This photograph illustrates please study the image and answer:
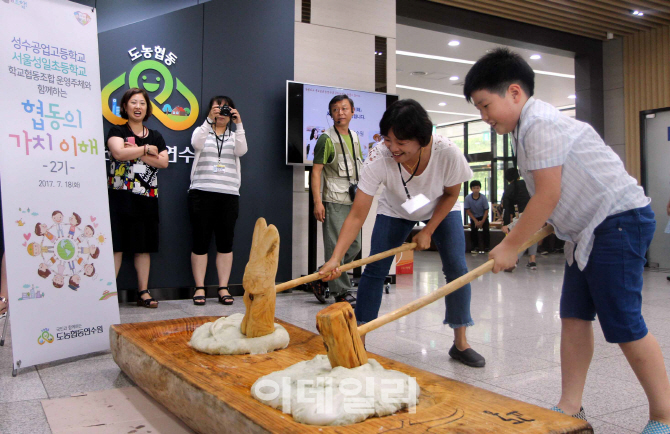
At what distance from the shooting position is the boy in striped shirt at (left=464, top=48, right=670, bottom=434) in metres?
1.54

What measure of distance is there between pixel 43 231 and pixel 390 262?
1.65m

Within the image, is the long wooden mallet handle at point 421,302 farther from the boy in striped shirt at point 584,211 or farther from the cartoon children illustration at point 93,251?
the cartoon children illustration at point 93,251

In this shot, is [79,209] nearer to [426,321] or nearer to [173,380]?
[173,380]

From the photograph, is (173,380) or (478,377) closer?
(173,380)

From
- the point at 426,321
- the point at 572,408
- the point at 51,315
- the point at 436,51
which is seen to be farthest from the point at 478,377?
the point at 436,51

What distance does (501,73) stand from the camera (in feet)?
5.38

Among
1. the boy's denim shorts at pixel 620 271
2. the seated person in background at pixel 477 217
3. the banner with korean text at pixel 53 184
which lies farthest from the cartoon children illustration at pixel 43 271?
the seated person in background at pixel 477 217

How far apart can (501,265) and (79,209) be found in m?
2.07

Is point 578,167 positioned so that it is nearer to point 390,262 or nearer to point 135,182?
point 390,262

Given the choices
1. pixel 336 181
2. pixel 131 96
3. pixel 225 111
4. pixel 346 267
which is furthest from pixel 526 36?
pixel 346 267

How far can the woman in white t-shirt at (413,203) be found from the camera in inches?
Answer: 86.3

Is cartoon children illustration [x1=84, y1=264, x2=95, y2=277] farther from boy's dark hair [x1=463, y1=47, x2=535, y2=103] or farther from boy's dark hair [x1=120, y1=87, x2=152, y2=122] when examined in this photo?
boy's dark hair [x1=463, y1=47, x2=535, y2=103]

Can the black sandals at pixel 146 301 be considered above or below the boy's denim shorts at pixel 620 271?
below

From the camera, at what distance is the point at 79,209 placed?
2652 millimetres
